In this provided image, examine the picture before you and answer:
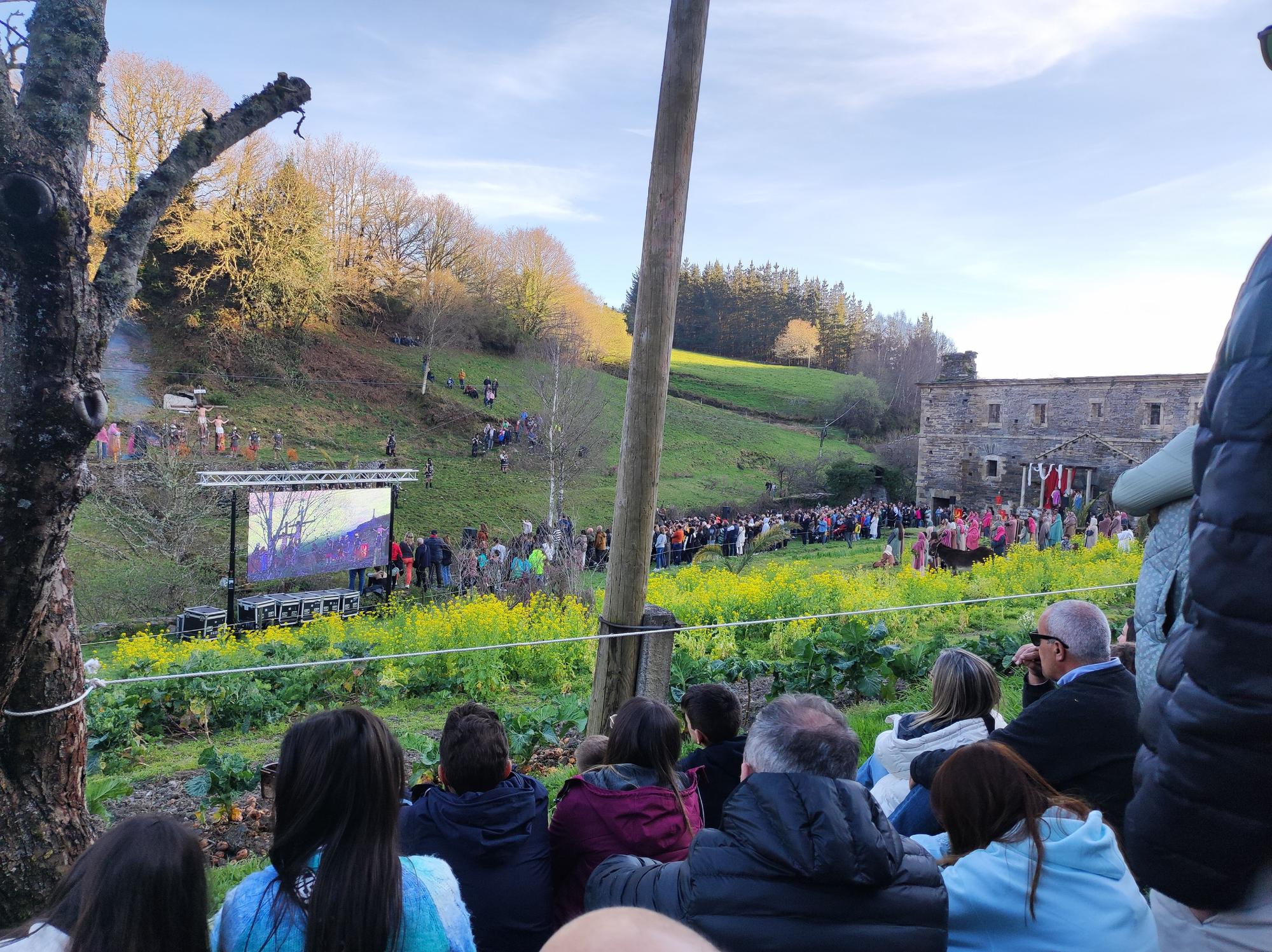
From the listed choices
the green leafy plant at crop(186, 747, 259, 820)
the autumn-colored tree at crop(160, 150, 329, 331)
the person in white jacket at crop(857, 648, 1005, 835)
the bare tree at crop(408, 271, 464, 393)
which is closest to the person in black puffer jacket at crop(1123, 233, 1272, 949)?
the person in white jacket at crop(857, 648, 1005, 835)

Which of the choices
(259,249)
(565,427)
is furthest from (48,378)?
(259,249)

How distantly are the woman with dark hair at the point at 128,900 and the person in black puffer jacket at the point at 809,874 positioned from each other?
37.7 inches

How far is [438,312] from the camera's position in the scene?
48.3 metres

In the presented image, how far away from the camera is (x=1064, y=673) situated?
3.35 metres

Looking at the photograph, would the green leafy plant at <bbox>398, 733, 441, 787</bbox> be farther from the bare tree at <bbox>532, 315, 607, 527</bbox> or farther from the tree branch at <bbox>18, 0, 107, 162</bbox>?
the bare tree at <bbox>532, 315, 607, 527</bbox>

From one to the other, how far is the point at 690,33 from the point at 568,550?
12.6m

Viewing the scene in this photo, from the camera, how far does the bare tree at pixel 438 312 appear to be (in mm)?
48938

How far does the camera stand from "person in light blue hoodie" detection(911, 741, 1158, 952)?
214 cm

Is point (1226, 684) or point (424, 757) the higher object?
point (1226, 684)

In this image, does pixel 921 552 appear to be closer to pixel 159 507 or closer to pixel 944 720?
pixel 159 507

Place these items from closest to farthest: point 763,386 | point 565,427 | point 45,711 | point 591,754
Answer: point 45,711 → point 591,754 → point 565,427 → point 763,386

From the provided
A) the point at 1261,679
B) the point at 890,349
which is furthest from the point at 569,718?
the point at 890,349

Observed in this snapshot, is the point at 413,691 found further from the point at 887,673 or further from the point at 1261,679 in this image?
Result: the point at 1261,679

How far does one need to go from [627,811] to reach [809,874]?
1.02 m
